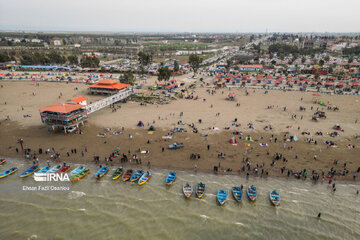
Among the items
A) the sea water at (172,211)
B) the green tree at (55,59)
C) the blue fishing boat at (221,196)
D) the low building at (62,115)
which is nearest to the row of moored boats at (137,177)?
the blue fishing boat at (221,196)

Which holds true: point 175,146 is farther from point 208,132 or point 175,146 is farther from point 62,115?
point 62,115

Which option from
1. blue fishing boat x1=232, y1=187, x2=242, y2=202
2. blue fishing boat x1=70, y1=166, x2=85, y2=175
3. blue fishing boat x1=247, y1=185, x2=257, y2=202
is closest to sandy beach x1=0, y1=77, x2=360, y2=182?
blue fishing boat x1=70, y1=166, x2=85, y2=175

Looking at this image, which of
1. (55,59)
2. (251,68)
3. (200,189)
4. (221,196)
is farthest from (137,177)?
(55,59)

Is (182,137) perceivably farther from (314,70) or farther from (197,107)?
(314,70)

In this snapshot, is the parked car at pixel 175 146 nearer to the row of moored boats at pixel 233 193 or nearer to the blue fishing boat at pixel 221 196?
the row of moored boats at pixel 233 193

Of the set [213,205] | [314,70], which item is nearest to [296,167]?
[213,205]
